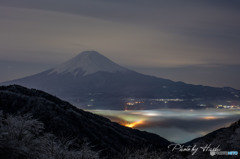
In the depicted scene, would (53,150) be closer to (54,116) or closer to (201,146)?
(201,146)

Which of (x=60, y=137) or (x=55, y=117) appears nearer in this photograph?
(x=60, y=137)

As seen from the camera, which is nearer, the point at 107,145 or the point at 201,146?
the point at 201,146

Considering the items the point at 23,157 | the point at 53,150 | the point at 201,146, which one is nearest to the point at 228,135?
the point at 201,146

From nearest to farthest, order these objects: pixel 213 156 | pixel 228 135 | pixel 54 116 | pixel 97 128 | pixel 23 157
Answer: pixel 23 157 → pixel 213 156 → pixel 228 135 → pixel 54 116 → pixel 97 128

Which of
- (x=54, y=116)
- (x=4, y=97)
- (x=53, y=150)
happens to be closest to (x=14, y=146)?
(x=53, y=150)

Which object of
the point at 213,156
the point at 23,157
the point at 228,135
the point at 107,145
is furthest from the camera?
the point at 107,145

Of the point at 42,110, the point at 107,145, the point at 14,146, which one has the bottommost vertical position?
the point at 107,145

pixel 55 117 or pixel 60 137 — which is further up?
pixel 55 117

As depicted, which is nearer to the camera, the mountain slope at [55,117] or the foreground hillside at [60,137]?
the foreground hillside at [60,137]

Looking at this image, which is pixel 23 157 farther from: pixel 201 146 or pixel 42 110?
pixel 42 110

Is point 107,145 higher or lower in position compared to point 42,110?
lower

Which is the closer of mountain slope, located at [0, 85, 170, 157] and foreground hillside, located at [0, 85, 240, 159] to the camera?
foreground hillside, located at [0, 85, 240, 159]
